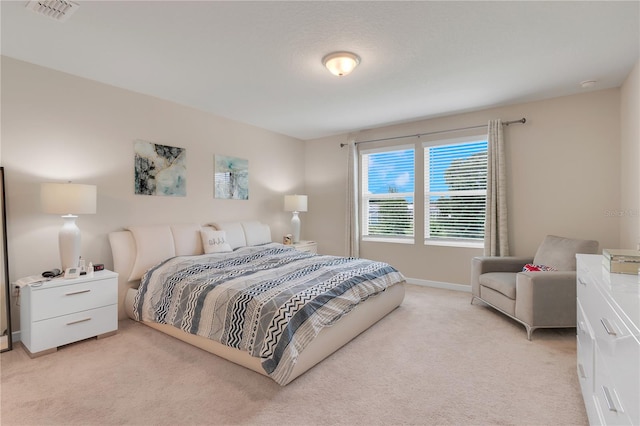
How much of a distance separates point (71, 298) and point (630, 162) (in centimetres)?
537

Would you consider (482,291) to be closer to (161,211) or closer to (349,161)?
(349,161)

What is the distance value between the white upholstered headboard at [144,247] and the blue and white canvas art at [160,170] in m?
0.46

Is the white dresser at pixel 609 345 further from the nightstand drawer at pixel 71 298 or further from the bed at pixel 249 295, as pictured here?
the nightstand drawer at pixel 71 298

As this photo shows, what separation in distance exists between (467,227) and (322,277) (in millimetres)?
2655

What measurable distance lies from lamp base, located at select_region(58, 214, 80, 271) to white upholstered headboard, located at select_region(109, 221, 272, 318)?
15.1 inches

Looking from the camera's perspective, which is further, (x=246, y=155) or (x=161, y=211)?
(x=246, y=155)

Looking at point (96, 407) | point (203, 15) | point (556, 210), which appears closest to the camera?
point (96, 407)

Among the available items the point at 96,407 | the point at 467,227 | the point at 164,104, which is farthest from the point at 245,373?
the point at 467,227

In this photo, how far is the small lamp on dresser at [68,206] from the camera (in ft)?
8.31

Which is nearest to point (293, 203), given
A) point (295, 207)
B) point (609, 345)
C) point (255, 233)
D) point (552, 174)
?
point (295, 207)

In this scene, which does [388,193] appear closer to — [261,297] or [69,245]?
[261,297]

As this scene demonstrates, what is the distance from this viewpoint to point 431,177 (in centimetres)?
456

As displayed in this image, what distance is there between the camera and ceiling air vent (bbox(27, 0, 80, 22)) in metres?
1.93

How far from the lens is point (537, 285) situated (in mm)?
2689
